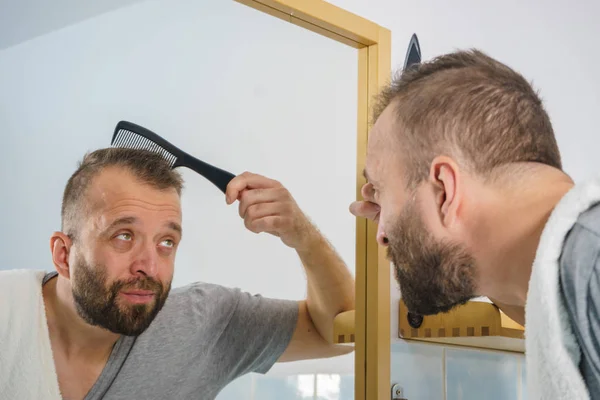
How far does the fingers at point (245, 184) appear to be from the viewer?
881 mm

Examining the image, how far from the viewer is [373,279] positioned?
→ 3.48 ft

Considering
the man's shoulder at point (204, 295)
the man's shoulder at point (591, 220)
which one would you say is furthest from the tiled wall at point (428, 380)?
the man's shoulder at point (591, 220)

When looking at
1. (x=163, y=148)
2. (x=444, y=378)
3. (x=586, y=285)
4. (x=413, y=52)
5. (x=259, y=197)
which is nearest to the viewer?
(x=586, y=285)

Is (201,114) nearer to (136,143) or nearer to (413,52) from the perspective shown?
(136,143)

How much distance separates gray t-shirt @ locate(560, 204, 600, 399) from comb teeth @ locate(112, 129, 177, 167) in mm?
439

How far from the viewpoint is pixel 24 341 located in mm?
667

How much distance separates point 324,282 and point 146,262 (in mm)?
294

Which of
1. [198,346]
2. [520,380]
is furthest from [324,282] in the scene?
Answer: [520,380]

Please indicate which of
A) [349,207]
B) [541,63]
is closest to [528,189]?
[349,207]

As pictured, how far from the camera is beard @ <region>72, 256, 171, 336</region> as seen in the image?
0.71 meters

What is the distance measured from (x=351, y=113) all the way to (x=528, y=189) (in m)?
0.41

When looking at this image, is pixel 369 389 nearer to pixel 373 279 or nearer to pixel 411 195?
pixel 373 279

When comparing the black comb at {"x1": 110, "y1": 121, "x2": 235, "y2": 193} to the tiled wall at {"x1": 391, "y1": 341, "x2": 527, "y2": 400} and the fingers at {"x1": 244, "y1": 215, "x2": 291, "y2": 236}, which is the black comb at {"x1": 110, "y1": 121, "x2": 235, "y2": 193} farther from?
the tiled wall at {"x1": 391, "y1": 341, "x2": 527, "y2": 400}

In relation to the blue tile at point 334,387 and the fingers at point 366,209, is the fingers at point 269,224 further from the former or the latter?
the blue tile at point 334,387
